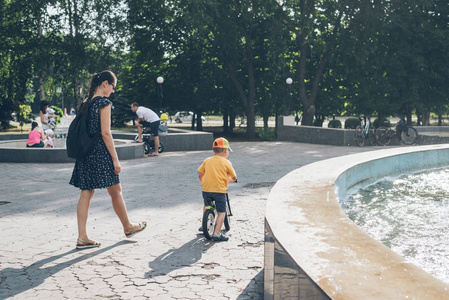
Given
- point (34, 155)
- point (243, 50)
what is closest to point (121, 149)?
point (34, 155)

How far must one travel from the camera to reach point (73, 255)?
196 inches

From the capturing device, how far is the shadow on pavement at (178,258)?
4.50 meters

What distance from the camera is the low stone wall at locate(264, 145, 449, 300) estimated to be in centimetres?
221

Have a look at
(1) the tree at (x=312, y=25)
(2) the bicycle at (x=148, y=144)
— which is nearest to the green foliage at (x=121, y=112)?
(1) the tree at (x=312, y=25)

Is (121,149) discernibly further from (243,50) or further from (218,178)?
(243,50)

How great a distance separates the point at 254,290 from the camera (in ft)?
13.0

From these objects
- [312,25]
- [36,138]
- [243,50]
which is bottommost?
[36,138]

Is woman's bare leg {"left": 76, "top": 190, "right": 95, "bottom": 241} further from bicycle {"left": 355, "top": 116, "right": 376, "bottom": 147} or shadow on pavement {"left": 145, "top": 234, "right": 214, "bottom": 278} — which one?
bicycle {"left": 355, "top": 116, "right": 376, "bottom": 147}

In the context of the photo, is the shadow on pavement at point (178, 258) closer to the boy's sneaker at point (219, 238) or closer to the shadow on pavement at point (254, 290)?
the boy's sneaker at point (219, 238)

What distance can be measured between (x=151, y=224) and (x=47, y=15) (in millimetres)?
29811

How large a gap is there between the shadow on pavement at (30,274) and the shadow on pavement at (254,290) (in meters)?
1.69

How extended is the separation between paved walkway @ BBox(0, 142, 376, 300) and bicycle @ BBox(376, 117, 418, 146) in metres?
13.6

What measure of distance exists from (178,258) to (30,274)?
134cm

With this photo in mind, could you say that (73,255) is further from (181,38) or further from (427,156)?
(181,38)
